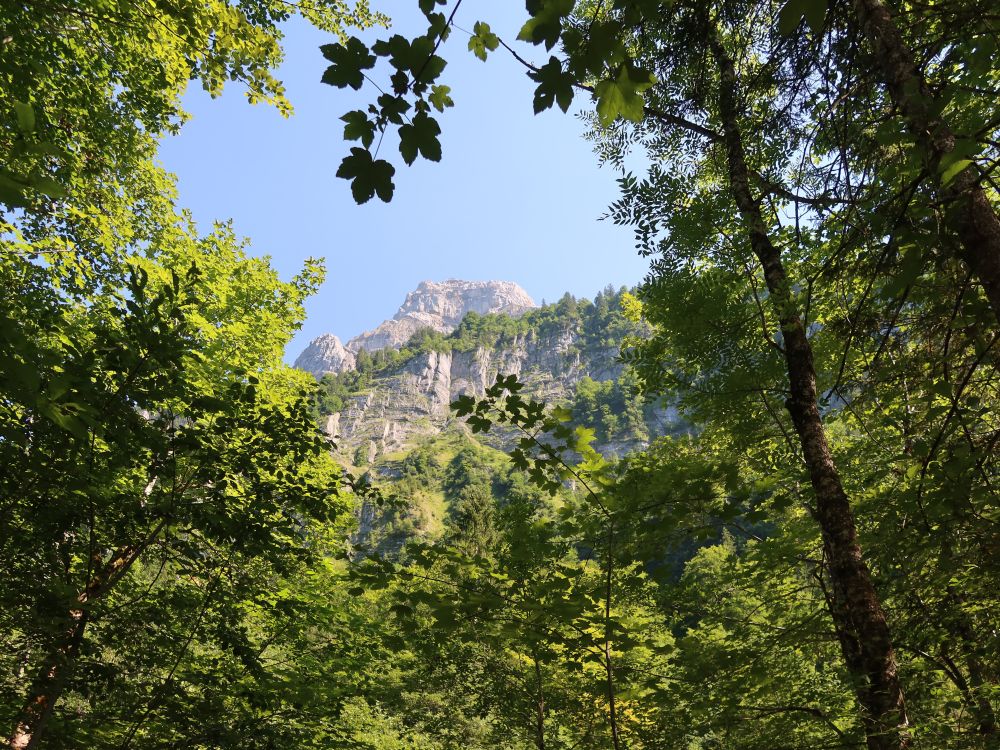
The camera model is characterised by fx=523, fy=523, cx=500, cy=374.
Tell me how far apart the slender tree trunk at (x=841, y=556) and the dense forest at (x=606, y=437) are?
2 cm

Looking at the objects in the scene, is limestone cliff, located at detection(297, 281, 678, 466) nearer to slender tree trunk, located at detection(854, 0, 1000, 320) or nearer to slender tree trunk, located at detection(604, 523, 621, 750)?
slender tree trunk, located at detection(604, 523, 621, 750)

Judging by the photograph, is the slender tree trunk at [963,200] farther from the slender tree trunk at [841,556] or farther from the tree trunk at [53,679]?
the tree trunk at [53,679]

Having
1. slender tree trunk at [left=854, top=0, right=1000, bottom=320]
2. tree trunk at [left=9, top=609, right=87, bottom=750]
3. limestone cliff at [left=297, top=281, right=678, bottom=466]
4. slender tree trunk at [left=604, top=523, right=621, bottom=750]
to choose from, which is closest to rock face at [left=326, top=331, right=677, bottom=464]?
limestone cliff at [left=297, top=281, right=678, bottom=466]

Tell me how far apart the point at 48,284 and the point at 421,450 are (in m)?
118

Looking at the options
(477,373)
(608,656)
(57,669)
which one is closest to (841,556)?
(608,656)

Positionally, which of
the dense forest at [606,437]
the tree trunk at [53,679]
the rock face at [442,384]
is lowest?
the tree trunk at [53,679]

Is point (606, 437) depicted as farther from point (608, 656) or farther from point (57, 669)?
point (57, 669)

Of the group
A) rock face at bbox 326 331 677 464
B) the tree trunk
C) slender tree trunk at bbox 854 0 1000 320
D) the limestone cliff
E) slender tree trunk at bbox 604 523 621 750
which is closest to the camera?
slender tree trunk at bbox 854 0 1000 320

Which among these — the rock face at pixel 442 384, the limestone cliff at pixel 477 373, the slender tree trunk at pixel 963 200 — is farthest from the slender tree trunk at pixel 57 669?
the rock face at pixel 442 384

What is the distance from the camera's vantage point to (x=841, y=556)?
124 inches

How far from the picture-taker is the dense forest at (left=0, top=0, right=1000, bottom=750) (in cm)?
192

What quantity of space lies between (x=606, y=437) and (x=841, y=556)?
1838mm

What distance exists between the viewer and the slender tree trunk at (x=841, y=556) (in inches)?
110

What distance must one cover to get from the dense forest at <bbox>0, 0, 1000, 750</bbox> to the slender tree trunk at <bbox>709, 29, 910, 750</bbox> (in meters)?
0.02
